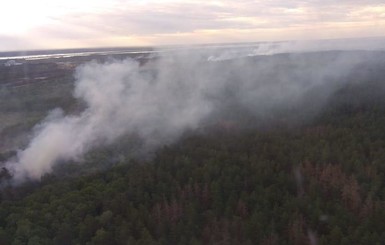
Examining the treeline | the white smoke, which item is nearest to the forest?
the treeline

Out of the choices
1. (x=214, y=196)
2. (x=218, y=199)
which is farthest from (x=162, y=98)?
(x=218, y=199)

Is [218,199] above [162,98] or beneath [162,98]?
beneath

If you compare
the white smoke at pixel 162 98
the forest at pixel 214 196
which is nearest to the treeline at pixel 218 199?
the forest at pixel 214 196

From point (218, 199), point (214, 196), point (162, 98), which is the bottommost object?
point (218, 199)

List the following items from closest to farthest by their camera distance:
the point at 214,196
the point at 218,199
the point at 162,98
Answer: the point at 218,199 < the point at 214,196 < the point at 162,98

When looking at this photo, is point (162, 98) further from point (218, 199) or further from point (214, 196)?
point (218, 199)

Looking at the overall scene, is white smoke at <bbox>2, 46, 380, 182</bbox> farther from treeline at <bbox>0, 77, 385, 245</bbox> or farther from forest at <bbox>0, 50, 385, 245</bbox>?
treeline at <bbox>0, 77, 385, 245</bbox>

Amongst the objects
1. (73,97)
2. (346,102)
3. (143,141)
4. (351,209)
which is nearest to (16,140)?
(143,141)
